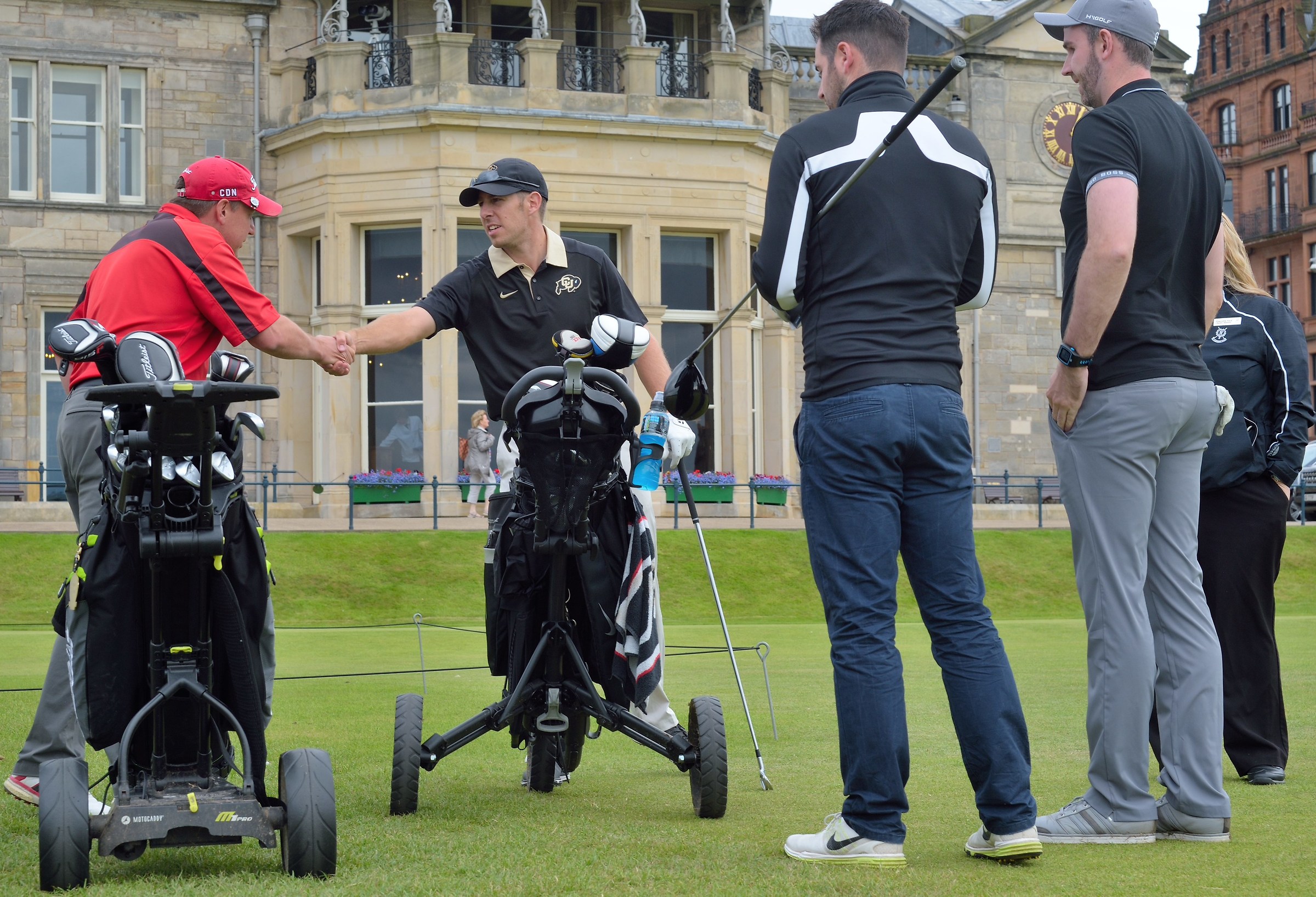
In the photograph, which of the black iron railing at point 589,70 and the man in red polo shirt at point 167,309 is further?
the black iron railing at point 589,70

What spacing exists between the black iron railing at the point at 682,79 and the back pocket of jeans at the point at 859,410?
23303mm

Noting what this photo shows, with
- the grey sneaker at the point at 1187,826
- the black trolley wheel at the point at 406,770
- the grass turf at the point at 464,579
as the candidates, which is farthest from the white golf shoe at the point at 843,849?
the grass turf at the point at 464,579

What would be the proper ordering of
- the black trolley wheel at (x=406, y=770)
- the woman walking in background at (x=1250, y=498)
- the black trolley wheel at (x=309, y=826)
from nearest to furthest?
1. the black trolley wheel at (x=309, y=826)
2. the black trolley wheel at (x=406, y=770)
3. the woman walking in background at (x=1250, y=498)

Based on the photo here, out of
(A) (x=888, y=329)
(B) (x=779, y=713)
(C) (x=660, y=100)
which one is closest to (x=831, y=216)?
(A) (x=888, y=329)

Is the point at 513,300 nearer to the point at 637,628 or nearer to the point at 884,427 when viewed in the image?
the point at 637,628

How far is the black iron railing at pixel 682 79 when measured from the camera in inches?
1063

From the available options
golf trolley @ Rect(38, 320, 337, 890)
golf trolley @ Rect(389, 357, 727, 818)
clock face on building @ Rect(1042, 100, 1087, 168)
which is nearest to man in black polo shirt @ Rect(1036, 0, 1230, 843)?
golf trolley @ Rect(389, 357, 727, 818)

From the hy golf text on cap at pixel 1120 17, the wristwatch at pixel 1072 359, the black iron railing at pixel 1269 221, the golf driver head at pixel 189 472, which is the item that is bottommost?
the golf driver head at pixel 189 472

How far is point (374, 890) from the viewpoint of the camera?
3812mm

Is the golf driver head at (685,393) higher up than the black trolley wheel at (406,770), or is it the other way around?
the golf driver head at (685,393)

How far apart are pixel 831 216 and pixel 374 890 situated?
7.22 feet

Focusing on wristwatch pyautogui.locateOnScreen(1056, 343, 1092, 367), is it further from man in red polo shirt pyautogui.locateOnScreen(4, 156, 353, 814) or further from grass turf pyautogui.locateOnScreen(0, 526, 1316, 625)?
grass turf pyautogui.locateOnScreen(0, 526, 1316, 625)

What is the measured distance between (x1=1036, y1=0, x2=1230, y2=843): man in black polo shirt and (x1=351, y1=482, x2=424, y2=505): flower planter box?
779 inches

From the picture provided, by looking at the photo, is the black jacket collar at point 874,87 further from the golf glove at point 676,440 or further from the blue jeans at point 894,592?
the golf glove at point 676,440
